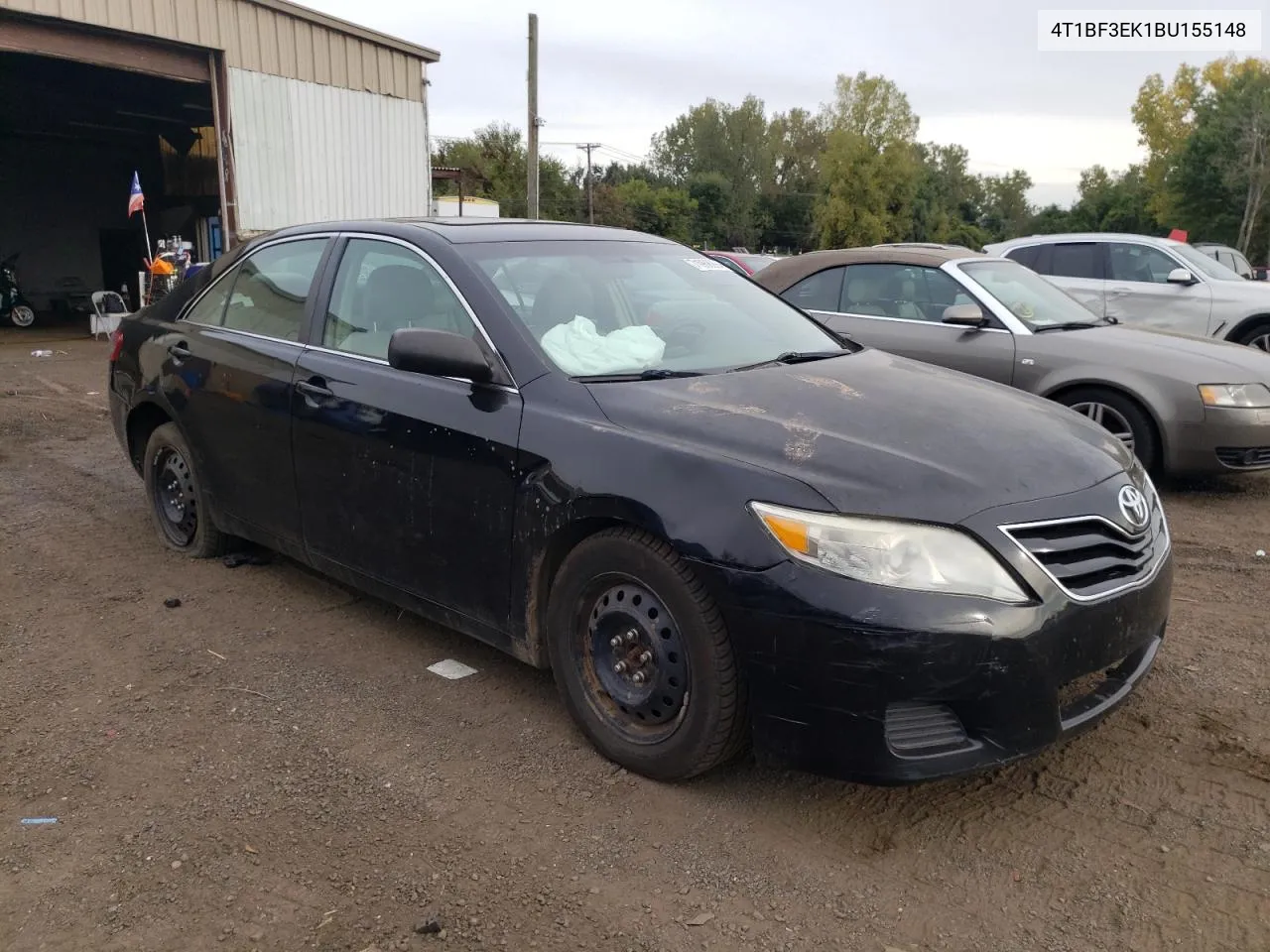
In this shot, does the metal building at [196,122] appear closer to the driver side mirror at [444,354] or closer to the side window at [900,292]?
the side window at [900,292]

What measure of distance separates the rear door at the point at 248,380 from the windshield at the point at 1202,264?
9.37 meters

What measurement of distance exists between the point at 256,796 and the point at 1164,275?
1029 centimetres

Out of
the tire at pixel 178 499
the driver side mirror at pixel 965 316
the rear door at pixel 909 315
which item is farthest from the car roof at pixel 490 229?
the rear door at pixel 909 315

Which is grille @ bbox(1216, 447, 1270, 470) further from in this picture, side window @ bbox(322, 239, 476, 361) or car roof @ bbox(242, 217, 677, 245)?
side window @ bbox(322, 239, 476, 361)

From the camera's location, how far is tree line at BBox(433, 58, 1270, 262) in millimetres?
46031

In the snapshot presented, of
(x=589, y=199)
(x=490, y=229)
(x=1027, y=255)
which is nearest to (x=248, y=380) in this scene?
(x=490, y=229)

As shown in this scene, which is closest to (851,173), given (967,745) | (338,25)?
(338,25)

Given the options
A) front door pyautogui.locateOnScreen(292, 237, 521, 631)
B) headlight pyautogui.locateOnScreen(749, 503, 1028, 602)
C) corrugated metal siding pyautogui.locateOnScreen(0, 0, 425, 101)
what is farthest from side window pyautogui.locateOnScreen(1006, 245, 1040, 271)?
corrugated metal siding pyautogui.locateOnScreen(0, 0, 425, 101)

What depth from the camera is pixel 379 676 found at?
12.3 ft

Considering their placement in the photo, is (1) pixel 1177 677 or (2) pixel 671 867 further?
(1) pixel 1177 677

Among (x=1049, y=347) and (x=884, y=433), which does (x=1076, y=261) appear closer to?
(x=1049, y=347)

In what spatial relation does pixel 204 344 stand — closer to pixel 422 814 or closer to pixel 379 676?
pixel 379 676

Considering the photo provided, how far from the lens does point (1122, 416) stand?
6289mm

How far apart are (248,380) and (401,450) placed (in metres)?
1.16
